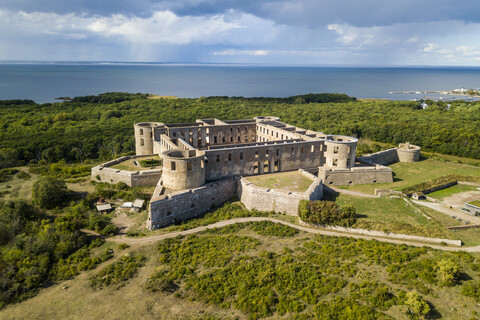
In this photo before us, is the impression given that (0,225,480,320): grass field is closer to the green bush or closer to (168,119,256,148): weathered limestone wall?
the green bush

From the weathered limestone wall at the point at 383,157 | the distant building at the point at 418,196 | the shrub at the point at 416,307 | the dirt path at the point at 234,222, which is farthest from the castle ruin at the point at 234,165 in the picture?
the shrub at the point at 416,307

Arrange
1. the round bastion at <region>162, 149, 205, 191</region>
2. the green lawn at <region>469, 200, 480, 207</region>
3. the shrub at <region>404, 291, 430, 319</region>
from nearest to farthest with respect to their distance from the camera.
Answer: the shrub at <region>404, 291, 430, 319</region> → the round bastion at <region>162, 149, 205, 191</region> → the green lawn at <region>469, 200, 480, 207</region>

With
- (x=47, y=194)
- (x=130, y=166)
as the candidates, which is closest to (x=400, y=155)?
(x=130, y=166)

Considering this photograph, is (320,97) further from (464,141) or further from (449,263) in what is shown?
(449,263)

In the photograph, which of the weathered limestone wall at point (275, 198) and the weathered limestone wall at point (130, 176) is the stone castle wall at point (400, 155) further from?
the weathered limestone wall at point (130, 176)

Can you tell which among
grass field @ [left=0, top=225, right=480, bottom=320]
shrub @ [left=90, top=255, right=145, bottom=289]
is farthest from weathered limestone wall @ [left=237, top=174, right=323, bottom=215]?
shrub @ [left=90, top=255, right=145, bottom=289]

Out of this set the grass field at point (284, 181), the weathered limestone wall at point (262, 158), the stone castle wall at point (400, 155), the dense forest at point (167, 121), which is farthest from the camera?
the dense forest at point (167, 121)
